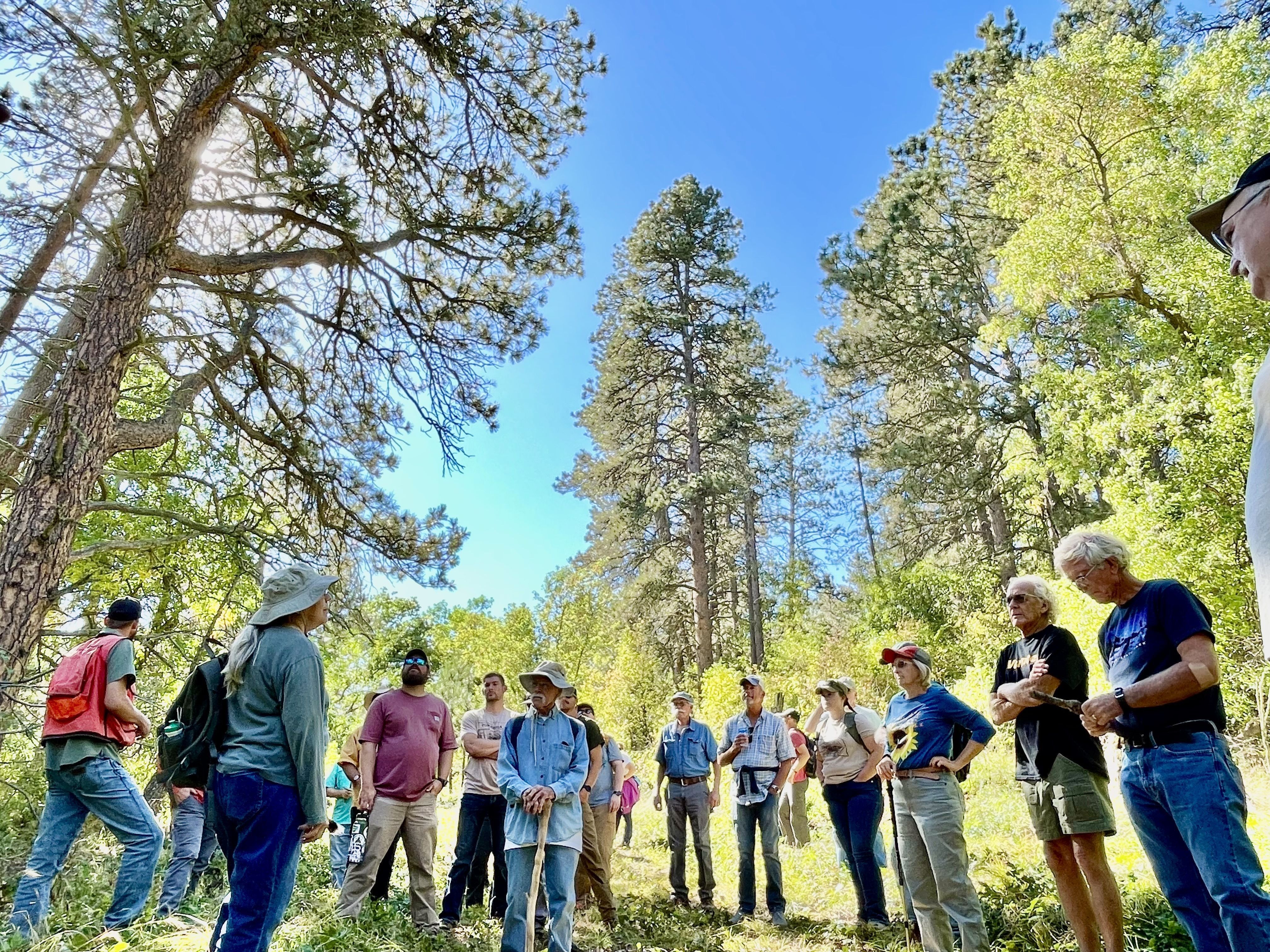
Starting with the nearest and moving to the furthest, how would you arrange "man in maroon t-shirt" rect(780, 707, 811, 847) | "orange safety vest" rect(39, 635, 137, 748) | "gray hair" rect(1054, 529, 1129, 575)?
"gray hair" rect(1054, 529, 1129, 575) → "orange safety vest" rect(39, 635, 137, 748) → "man in maroon t-shirt" rect(780, 707, 811, 847)

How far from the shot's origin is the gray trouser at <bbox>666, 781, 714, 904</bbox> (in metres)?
6.58

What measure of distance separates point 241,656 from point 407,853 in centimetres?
272

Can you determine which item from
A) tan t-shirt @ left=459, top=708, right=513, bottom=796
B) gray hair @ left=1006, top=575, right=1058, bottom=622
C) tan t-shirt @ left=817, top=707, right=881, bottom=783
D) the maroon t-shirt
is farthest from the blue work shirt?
gray hair @ left=1006, top=575, right=1058, bottom=622

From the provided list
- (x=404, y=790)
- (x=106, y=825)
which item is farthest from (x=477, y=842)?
(x=106, y=825)

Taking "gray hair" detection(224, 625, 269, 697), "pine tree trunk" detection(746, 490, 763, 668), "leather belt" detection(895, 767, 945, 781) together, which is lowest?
"leather belt" detection(895, 767, 945, 781)

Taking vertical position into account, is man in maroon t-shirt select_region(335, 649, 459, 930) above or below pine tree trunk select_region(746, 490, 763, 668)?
below

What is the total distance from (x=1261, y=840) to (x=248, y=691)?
24.1 ft

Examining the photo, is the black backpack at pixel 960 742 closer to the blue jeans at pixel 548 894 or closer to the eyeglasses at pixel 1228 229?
the blue jeans at pixel 548 894

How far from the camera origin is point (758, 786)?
20.4 feet

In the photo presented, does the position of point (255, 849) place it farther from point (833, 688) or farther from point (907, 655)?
point (833, 688)

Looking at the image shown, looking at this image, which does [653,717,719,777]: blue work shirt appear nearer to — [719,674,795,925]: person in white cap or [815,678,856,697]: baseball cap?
[719,674,795,925]: person in white cap

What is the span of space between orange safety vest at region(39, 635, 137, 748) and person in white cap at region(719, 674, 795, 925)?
4582mm

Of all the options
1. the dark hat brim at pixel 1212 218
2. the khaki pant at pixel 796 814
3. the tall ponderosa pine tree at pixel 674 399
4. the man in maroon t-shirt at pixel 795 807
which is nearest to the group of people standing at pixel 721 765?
the dark hat brim at pixel 1212 218

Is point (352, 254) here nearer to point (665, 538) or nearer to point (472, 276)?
point (472, 276)
